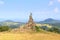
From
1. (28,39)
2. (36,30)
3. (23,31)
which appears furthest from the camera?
(36,30)

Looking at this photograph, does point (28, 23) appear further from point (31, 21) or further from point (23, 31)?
point (23, 31)

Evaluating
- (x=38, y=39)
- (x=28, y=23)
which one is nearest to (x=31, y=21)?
(x=28, y=23)

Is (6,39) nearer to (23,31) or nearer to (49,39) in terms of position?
(49,39)

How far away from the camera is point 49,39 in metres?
47.5

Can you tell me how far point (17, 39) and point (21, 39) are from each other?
1.14 metres

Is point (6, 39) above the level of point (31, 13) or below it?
A: below

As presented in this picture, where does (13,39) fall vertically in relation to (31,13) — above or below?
below

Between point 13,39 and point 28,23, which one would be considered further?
point 28,23

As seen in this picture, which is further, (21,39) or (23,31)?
(23,31)

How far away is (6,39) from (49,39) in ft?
40.3

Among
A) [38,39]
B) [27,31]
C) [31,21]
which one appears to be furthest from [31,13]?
[38,39]

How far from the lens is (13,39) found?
4669cm

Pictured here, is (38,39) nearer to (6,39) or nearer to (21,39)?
(21,39)

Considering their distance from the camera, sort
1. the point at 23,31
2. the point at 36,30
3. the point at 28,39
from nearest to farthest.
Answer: the point at 28,39
the point at 23,31
the point at 36,30
